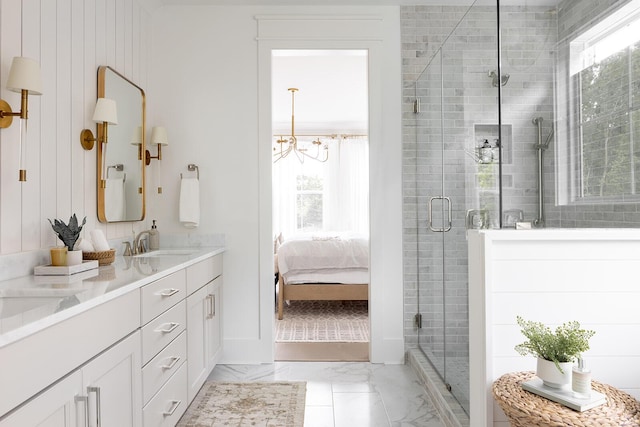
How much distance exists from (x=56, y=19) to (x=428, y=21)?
250cm

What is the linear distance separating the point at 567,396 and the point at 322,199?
6.51m

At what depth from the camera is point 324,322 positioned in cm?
438

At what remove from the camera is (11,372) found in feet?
3.25

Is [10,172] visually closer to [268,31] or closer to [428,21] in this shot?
[268,31]

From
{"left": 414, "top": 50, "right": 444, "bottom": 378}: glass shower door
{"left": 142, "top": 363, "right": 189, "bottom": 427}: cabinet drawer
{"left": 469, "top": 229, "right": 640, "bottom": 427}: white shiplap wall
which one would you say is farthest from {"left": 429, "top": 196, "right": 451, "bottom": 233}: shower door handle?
{"left": 142, "top": 363, "right": 189, "bottom": 427}: cabinet drawer

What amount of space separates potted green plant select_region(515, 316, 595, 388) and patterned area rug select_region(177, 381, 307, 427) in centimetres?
134

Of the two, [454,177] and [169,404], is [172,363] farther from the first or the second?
[454,177]

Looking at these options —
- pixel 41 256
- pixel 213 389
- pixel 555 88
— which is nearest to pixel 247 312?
pixel 213 389

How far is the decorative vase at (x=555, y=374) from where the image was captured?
56.6 inches

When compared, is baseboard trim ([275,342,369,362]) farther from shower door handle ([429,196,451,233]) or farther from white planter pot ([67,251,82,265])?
white planter pot ([67,251,82,265])

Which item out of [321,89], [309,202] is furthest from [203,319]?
[309,202]

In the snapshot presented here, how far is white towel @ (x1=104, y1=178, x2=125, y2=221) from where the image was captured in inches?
98.5

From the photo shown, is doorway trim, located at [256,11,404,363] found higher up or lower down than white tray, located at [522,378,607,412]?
higher up

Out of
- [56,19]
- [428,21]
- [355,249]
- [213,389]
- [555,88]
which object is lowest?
[213,389]
